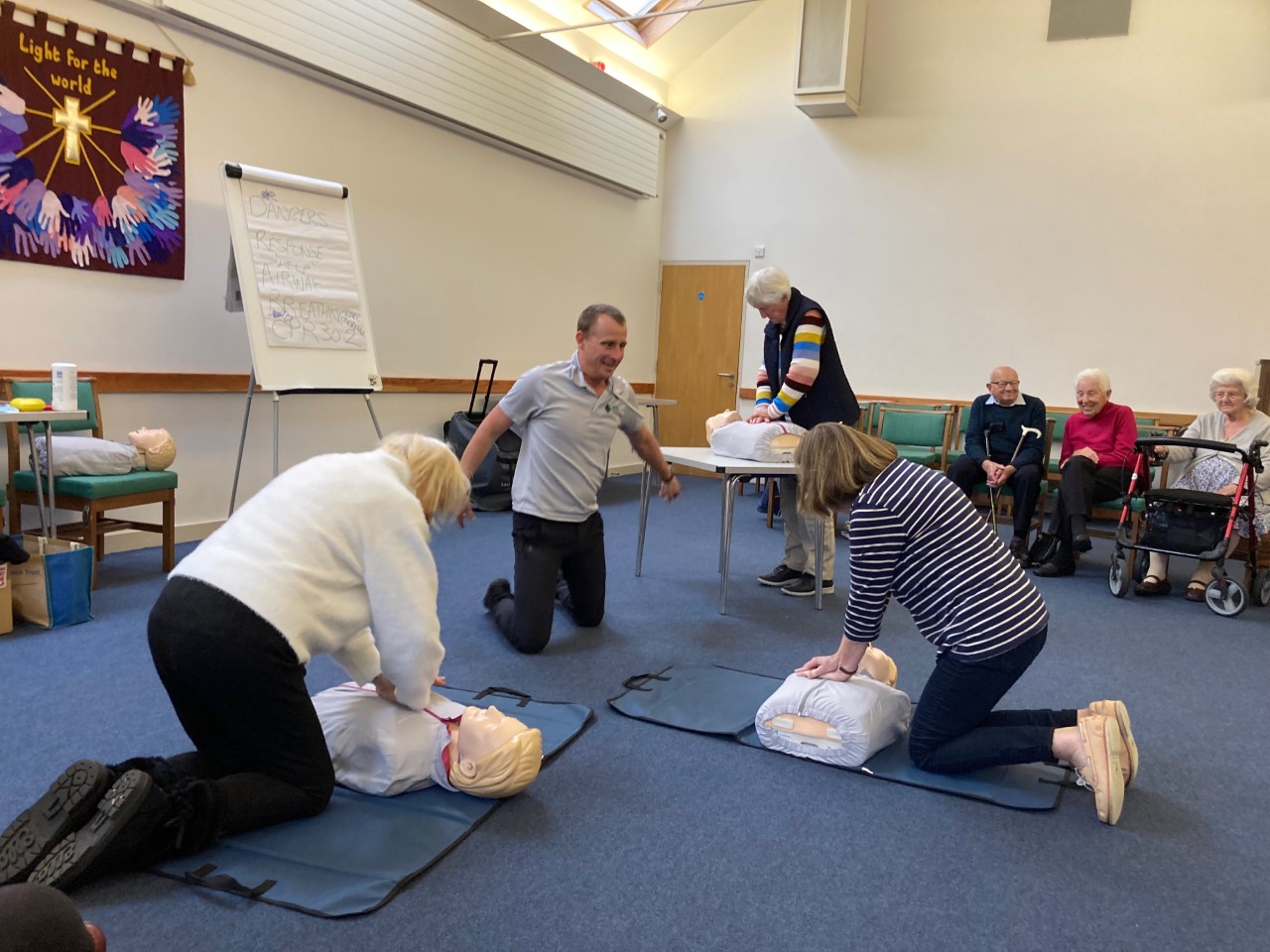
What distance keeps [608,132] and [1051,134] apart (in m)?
3.34

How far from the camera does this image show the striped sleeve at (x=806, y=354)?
148 inches

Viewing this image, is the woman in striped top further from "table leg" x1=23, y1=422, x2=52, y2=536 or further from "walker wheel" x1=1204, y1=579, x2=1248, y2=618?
"table leg" x1=23, y1=422, x2=52, y2=536

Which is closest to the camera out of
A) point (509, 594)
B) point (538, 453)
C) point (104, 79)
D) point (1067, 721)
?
point (1067, 721)

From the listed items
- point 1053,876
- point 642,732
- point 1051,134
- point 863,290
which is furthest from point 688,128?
point 1053,876

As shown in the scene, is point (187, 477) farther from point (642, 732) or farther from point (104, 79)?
point (642, 732)

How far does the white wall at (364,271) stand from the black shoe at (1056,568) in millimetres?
3932

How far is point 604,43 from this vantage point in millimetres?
7020

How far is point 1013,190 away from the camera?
6.62 meters

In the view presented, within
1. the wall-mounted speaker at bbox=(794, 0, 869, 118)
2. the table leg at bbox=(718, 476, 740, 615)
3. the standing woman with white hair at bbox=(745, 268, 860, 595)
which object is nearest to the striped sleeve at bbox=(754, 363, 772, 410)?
the standing woman with white hair at bbox=(745, 268, 860, 595)

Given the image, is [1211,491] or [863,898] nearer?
[863,898]

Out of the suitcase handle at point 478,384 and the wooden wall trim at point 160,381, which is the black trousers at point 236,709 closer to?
the wooden wall trim at point 160,381

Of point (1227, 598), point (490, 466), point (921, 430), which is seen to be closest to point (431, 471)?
point (1227, 598)

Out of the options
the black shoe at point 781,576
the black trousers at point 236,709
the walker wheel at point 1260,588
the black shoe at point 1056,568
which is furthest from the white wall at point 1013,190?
the black trousers at point 236,709

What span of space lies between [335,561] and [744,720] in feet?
4.33
